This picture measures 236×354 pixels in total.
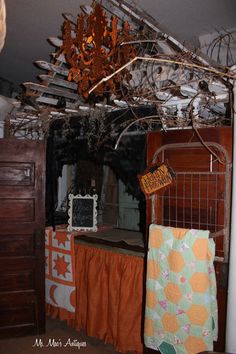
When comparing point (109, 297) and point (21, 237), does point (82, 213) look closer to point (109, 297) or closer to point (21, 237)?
point (21, 237)

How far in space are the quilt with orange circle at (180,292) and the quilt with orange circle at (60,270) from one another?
1.47 m

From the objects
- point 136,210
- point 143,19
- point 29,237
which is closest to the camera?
point 143,19

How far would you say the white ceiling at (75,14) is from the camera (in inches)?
103

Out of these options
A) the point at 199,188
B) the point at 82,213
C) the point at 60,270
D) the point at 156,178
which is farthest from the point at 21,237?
the point at 199,188

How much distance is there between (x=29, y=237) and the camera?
355 centimetres

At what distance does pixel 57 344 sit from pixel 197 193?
2.38 m

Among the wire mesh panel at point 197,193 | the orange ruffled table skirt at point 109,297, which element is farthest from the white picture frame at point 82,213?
the wire mesh panel at point 197,193

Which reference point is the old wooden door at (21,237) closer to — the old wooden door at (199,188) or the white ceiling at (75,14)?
the white ceiling at (75,14)

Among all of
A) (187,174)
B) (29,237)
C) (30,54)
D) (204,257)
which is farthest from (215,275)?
(30,54)

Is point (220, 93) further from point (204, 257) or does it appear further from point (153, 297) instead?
point (153, 297)

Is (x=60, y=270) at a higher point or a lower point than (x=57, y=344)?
higher

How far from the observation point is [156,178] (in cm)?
255

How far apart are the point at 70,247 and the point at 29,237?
51 cm

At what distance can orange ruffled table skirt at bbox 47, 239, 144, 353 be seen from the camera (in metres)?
3.08
